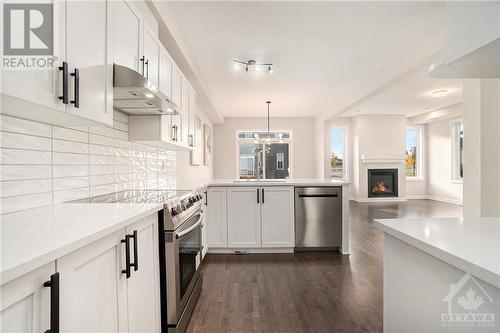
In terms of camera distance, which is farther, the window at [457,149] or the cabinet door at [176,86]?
the window at [457,149]

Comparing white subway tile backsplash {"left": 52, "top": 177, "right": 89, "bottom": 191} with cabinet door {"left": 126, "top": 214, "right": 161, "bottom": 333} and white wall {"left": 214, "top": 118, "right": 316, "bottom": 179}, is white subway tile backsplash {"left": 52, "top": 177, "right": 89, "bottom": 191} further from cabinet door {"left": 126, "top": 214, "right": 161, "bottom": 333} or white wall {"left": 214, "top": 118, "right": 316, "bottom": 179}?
white wall {"left": 214, "top": 118, "right": 316, "bottom": 179}

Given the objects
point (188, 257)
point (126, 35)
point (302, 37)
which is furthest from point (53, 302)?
point (302, 37)

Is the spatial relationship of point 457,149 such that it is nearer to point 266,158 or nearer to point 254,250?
point 266,158

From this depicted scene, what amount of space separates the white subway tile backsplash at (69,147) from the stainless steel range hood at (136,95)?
0.40m

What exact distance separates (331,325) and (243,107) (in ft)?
19.3

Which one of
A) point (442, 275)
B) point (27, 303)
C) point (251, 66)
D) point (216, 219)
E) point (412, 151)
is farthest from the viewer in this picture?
point (412, 151)

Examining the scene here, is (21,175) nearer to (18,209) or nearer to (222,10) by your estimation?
(18,209)

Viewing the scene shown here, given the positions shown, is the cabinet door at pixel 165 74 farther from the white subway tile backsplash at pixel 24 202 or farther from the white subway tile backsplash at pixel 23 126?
the white subway tile backsplash at pixel 24 202

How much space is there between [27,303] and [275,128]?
27.1ft

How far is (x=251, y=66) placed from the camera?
4188 mm

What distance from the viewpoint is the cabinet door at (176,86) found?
2.77m

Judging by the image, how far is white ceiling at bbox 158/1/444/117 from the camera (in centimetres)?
270

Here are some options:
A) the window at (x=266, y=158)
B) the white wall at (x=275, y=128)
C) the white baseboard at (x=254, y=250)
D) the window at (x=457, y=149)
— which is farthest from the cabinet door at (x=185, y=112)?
the window at (x=457, y=149)

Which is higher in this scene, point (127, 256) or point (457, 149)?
point (457, 149)
